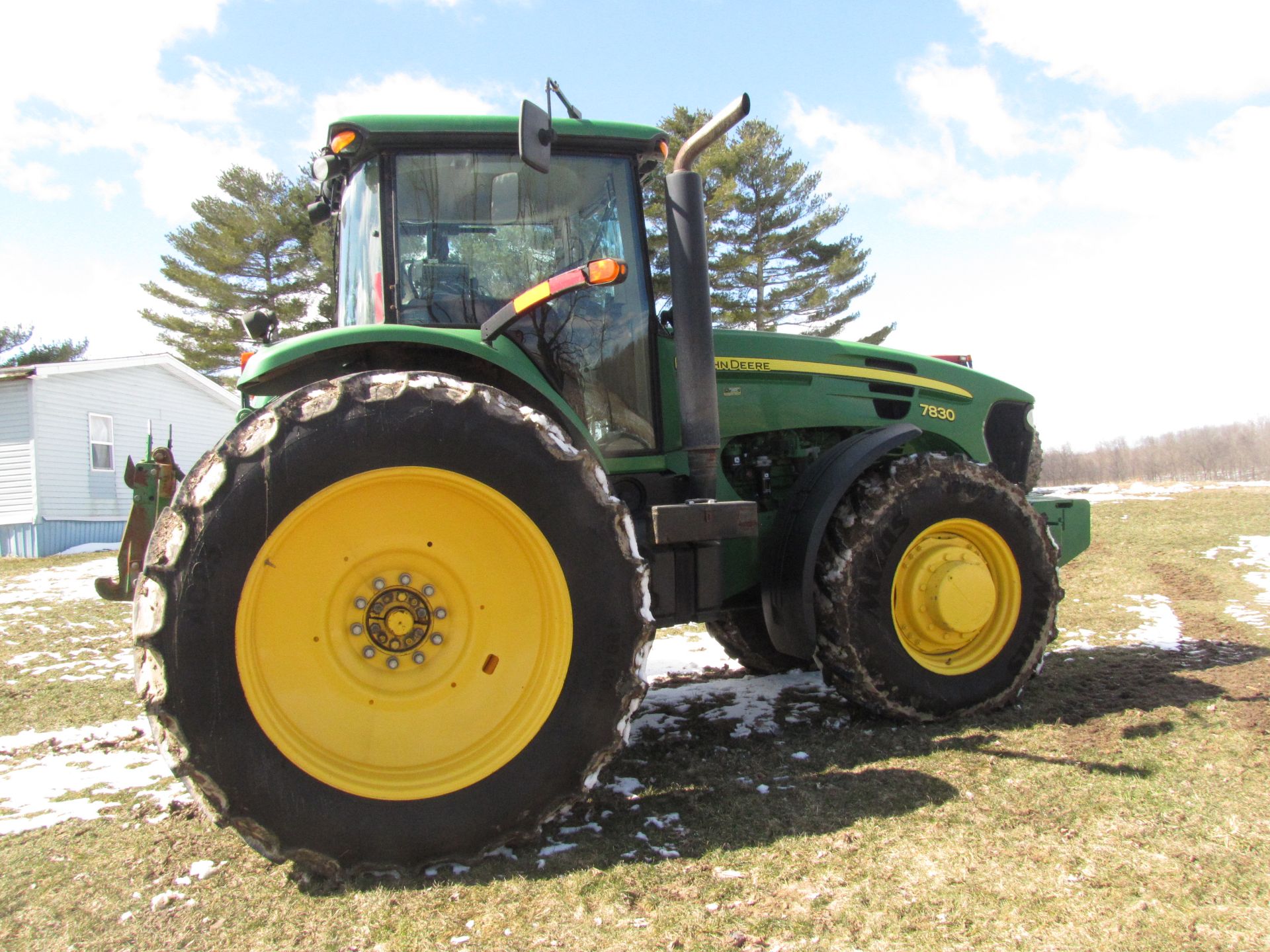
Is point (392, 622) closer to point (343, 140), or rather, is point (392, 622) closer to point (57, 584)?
point (343, 140)

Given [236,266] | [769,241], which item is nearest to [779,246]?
[769,241]

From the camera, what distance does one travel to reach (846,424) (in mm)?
4277

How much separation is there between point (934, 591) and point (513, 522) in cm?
202

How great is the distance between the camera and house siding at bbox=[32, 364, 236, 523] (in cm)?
1759

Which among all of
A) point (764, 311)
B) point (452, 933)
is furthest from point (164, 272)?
point (452, 933)

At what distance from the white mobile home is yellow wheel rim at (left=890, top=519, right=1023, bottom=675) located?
16.5m

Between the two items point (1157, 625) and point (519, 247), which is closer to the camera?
point (519, 247)

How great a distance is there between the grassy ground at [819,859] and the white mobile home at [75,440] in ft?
53.0

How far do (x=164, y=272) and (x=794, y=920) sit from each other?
2901cm

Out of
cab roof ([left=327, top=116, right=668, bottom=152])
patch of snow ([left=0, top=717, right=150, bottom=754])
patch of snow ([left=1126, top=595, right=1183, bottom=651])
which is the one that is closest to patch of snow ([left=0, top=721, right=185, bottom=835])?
patch of snow ([left=0, top=717, right=150, bottom=754])

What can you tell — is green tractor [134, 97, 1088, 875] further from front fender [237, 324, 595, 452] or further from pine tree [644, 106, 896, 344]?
pine tree [644, 106, 896, 344]

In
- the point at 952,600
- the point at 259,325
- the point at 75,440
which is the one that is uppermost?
the point at 75,440

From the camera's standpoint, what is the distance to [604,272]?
2.72 m

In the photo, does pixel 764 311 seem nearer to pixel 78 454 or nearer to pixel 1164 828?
pixel 78 454
